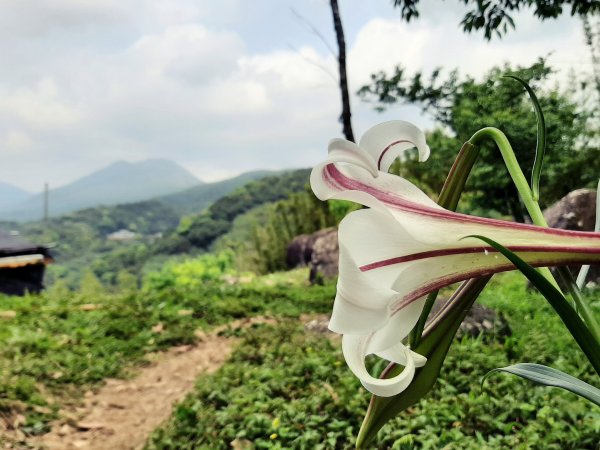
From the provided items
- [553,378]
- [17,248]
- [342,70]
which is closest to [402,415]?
[553,378]

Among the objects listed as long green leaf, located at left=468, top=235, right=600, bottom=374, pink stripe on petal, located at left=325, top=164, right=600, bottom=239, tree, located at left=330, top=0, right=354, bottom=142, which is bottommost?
long green leaf, located at left=468, top=235, right=600, bottom=374

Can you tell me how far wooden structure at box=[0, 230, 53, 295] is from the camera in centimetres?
1176

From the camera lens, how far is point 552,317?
401 cm

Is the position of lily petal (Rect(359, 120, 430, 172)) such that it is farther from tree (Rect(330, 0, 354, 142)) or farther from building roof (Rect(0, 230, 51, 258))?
building roof (Rect(0, 230, 51, 258))

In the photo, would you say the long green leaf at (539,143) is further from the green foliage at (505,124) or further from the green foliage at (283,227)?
the green foliage at (283,227)

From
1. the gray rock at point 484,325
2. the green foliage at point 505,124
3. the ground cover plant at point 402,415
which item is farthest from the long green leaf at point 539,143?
the green foliage at point 505,124

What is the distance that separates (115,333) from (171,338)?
1.63 ft

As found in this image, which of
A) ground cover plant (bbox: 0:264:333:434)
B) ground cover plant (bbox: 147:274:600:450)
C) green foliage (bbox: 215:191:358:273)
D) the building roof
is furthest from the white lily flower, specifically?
the building roof

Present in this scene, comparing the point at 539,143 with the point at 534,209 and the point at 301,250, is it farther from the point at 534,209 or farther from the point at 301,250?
the point at 301,250

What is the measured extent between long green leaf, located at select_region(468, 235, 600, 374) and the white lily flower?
0.03 metres

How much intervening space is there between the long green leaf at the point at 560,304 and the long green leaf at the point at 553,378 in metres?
0.13

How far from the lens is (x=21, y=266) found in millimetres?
12070

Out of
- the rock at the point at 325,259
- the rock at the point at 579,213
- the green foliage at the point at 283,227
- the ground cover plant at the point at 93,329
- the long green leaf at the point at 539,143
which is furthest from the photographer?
the green foliage at the point at 283,227

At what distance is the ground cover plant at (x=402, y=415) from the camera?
212 centimetres
